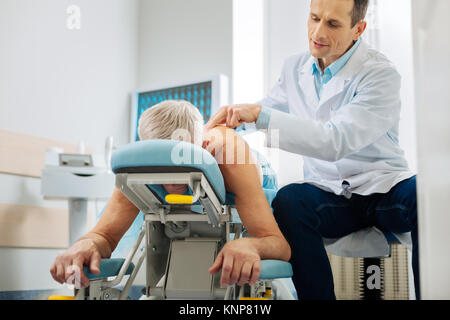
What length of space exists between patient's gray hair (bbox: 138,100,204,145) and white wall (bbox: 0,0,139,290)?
5.57 ft

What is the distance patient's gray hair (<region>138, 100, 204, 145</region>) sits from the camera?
1196mm

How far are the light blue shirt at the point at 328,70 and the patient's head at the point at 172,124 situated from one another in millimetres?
535

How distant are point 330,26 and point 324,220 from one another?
59 cm

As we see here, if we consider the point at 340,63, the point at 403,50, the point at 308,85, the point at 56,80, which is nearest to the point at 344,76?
the point at 340,63

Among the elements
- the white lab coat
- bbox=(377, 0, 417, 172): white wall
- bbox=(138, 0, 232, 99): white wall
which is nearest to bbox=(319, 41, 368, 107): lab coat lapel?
the white lab coat

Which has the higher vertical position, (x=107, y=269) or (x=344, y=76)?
(x=344, y=76)

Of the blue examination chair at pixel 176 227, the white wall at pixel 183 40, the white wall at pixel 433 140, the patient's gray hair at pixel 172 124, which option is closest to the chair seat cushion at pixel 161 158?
the blue examination chair at pixel 176 227

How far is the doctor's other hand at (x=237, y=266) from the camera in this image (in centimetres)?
105

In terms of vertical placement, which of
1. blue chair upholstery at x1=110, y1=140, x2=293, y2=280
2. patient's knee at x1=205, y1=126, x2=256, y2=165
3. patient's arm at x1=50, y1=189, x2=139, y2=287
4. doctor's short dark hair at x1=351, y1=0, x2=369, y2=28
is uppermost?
doctor's short dark hair at x1=351, y1=0, x2=369, y2=28

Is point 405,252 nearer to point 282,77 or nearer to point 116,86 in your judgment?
point 282,77

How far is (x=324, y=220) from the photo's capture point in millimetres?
1375

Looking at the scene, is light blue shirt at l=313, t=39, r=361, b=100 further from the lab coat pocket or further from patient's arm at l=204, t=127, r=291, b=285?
patient's arm at l=204, t=127, r=291, b=285

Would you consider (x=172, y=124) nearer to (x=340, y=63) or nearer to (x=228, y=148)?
(x=228, y=148)

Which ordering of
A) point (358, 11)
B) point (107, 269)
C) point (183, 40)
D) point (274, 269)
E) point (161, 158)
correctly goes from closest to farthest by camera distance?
point (161, 158), point (274, 269), point (107, 269), point (358, 11), point (183, 40)
